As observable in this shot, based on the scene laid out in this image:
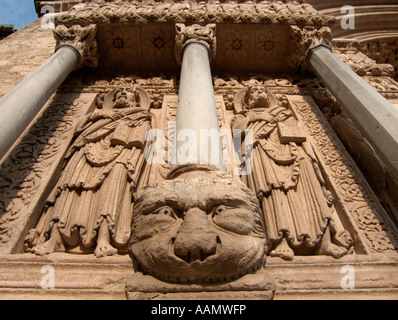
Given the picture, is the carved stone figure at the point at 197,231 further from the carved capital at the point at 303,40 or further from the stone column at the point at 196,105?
the carved capital at the point at 303,40

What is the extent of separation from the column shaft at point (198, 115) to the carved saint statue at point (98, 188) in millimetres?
717

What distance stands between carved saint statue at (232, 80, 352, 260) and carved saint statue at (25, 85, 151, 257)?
1.27 m

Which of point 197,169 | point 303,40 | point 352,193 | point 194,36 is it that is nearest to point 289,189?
point 352,193

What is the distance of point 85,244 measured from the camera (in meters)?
2.67

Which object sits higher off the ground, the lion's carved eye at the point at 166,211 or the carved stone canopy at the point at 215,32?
the carved stone canopy at the point at 215,32

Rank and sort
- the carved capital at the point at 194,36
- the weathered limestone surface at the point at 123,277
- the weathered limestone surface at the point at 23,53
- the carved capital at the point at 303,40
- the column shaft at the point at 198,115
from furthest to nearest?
1. the weathered limestone surface at the point at 23,53
2. the carved capital at the point at 303,40
3. the carved capital at the point at 194,36
4. the column shaft at the point at 198,115
5. the weathered limestone surface at the point at 123,277

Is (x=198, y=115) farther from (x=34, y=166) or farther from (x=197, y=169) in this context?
(x=34, y=166)

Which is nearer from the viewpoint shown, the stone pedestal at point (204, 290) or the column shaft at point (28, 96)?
the stone pedestal at point (204, 290)

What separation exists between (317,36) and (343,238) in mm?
A: 3606

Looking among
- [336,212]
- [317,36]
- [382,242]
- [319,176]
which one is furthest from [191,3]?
[382,242]

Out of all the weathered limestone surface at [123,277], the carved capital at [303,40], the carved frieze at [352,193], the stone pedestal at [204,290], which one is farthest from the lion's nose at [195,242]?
the carved capital at [303,40]

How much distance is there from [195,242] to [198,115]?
1.68 meters

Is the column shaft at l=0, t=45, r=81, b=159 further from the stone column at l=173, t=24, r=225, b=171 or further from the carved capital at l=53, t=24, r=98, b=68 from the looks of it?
the stone column at l=173, t=24, r=225, b=171

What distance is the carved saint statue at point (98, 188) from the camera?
2.72 metres
